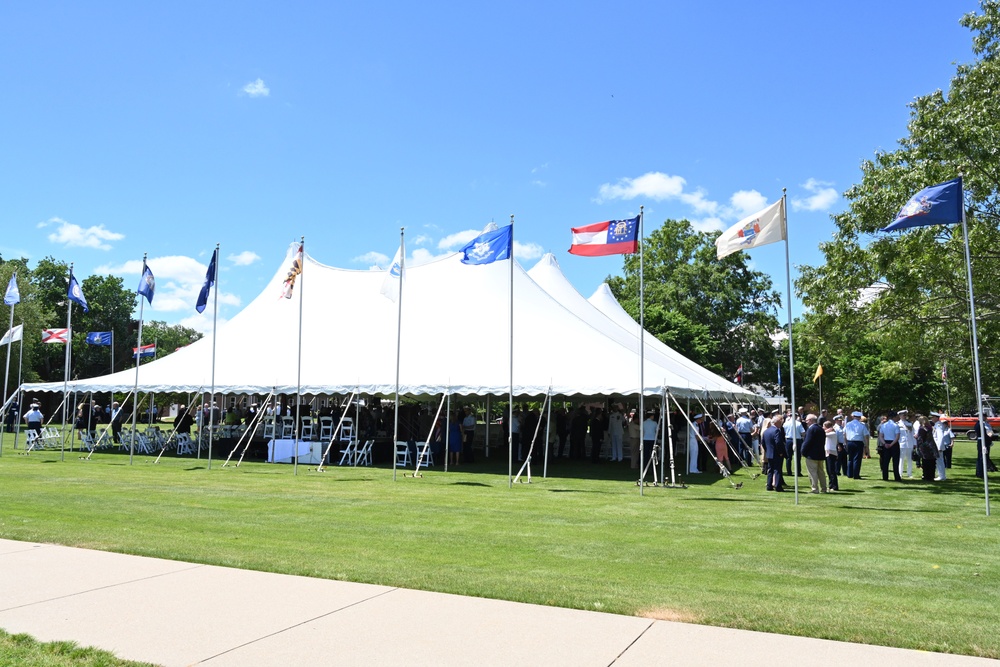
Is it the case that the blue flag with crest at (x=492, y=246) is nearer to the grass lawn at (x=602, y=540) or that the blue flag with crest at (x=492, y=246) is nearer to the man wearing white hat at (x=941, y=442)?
the grass lawn at (x=602, y=540)

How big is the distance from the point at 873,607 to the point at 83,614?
5319mm

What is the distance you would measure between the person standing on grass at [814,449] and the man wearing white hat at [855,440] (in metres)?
3.20

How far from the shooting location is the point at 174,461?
→ 20.4 m

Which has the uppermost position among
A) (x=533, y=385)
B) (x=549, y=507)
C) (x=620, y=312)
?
(x=620, y=312)

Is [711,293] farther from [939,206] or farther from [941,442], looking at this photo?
[939,206]

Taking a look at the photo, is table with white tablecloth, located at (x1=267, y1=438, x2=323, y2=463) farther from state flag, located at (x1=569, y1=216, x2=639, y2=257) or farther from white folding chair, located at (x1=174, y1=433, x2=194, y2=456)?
state flag, located at (x1=569, y1=216, x2=639, y2=257)

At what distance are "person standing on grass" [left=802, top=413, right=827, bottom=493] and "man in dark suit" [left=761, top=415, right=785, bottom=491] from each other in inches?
21.5

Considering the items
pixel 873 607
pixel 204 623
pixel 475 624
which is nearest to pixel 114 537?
pixel 204 623

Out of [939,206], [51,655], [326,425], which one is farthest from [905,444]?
[51,655]

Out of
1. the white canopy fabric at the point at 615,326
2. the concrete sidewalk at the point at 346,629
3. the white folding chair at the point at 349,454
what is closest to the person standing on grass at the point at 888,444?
the white canopy fabric at the point at 615,326

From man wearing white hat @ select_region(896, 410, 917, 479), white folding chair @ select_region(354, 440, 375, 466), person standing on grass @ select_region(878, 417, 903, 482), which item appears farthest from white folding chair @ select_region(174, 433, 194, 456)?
man wearing white hat @ select_region(896, 410, 917, 479)

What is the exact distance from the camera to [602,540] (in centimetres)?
873

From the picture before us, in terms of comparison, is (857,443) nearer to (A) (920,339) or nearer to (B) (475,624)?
(A) (920,339)

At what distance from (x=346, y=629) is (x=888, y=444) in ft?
50.6
